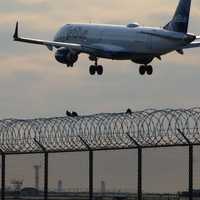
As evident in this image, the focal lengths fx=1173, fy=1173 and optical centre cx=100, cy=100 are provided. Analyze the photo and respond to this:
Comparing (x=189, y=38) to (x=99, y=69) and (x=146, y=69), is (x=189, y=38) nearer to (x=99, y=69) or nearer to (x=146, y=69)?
(x=146, y=69)

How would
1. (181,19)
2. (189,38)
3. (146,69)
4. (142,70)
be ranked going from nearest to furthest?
(189,38) → (142,70) → (146,69) → (181,19)

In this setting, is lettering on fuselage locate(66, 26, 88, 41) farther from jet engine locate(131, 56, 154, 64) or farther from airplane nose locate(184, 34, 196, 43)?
airplane nose locate(184, 34, 196, 43)

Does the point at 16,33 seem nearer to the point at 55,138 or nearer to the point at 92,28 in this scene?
the point at 92,28

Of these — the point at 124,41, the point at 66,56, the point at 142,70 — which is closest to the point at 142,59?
the point at 142,70

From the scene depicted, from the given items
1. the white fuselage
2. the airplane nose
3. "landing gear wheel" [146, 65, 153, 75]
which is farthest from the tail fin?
"landing gear wheel" [146, 65, 153, 75]

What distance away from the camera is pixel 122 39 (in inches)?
4545

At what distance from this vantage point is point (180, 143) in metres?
44.2

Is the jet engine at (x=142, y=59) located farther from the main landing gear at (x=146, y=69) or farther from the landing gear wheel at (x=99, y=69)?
the landing gear wheel at (x=99, y=69)

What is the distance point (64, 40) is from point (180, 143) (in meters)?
77.2

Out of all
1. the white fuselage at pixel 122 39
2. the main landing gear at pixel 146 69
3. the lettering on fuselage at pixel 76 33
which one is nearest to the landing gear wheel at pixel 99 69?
the white fuselage at pixel 122 39

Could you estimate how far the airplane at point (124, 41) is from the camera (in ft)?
358

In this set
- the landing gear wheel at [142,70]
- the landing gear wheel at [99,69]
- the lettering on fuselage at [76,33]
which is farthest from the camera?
the lettering on fuselage at [76,33]

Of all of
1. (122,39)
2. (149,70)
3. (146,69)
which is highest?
(122,39)

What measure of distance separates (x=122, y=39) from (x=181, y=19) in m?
6.33
